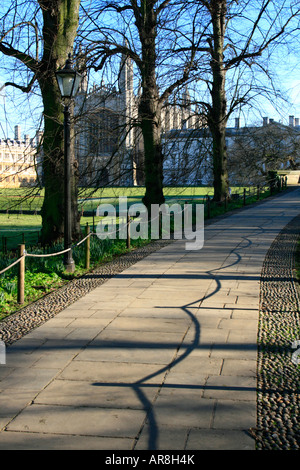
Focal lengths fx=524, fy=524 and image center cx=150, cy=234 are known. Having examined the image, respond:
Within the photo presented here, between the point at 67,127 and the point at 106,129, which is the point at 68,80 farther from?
the point at 106,129

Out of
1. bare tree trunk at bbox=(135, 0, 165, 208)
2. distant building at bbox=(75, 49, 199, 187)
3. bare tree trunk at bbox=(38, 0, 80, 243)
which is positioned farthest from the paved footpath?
bare tree trunk at bbox=(135, 0, 165, 208)

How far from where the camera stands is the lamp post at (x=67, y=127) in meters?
8.78

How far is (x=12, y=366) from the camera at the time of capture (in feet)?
15.4

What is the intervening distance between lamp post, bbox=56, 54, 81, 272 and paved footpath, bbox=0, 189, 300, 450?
1470mm

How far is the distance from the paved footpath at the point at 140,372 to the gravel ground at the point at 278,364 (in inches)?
4.2

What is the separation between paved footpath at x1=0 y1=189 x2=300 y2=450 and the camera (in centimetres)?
340

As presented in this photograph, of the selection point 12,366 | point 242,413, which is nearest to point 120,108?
point 12,366

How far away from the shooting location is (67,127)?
29.9ft

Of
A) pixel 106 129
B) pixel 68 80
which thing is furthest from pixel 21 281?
pixel 106 129

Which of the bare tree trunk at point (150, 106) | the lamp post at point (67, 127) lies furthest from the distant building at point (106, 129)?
the lamp post at point (67, 127)

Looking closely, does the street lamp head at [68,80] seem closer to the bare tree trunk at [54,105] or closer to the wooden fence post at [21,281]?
the bare tree trunk at [54,105]

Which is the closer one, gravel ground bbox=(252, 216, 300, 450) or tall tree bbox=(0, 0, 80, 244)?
gravel ground bbox=(252, 216, 300, 450)

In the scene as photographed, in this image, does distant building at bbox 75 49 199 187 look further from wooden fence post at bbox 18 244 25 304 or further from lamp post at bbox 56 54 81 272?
wooden fence post at bbox 18 244 25 304

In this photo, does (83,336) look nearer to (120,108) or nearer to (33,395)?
(33,395)
